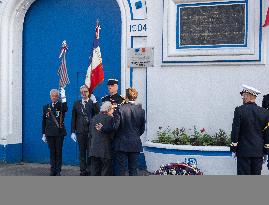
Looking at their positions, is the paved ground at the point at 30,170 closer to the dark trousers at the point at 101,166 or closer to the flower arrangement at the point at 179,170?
the dark trousers at the point at 101,166

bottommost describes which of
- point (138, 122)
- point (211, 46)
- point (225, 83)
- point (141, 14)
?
point (138, 122)

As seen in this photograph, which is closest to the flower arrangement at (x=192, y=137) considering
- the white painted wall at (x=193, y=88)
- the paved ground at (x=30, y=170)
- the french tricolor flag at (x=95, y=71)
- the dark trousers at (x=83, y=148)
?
the white painted wall at (x=193, y=88)

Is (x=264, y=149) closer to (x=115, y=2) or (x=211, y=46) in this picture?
(x=211, y=46)

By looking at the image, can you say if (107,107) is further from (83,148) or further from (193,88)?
(193,88)

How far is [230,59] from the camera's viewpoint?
31.1ft

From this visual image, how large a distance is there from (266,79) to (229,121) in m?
1.11

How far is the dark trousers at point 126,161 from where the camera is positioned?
314 inches

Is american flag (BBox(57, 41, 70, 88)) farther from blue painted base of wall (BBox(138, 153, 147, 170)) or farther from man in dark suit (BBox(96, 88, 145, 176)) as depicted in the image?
man in dark suit (BBox(96, 88, 145, 176))

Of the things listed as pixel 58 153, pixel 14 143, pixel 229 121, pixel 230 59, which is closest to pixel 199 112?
pixel 229 121

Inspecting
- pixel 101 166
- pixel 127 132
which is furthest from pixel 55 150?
pixel 127 132

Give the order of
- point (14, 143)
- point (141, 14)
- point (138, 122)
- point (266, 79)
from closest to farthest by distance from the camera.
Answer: point (138, 122) < point (266, 79) < point (141, 14) < point (14, 143)

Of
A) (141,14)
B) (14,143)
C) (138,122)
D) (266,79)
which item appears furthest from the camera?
(14,143)

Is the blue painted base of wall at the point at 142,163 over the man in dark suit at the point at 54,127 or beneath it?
beneath

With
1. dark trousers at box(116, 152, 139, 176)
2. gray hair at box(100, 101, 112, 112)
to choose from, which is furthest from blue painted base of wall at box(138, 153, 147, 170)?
gray hair at box(100, 101, 112, 112)
